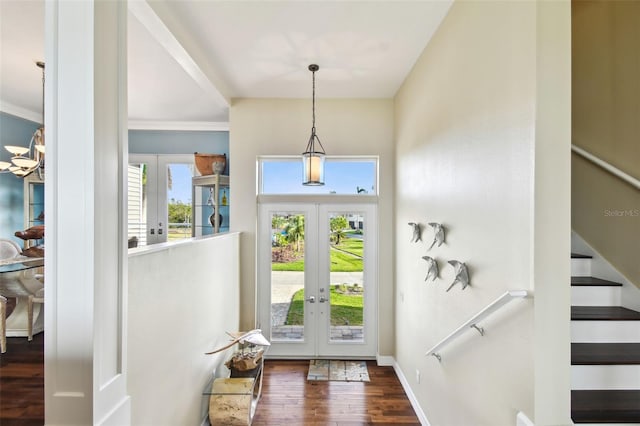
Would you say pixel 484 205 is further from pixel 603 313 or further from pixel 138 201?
pixel 138 201

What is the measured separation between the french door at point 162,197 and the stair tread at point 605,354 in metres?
4.49

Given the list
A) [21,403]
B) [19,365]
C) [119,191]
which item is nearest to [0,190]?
[19,365]

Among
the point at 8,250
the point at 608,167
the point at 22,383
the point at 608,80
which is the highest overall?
the point at 608,80

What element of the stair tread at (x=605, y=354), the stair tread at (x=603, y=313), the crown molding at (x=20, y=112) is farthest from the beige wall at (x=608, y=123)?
the crown molding at (x=20, y=112)

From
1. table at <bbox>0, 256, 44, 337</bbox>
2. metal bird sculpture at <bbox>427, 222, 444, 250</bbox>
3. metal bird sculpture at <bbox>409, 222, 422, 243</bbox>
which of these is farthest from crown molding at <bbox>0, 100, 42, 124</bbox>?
metal bird sculpture at <bbox>427, 222, 444, 250</bbox>

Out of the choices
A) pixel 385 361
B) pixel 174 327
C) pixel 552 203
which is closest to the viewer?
pixel 552 203

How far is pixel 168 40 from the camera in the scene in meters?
2.28

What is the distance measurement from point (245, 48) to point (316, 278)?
2755 mm

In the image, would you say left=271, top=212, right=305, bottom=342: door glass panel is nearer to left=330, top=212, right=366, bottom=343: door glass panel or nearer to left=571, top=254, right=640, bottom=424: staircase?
left=330, top=212, right=366, bottom=343: door glass panel

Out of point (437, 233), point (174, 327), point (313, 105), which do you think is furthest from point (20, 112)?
point (437, 233)

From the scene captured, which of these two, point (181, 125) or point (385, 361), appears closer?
point (385, 361)

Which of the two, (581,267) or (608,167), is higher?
(608,167)

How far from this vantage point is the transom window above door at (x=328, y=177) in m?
4.00

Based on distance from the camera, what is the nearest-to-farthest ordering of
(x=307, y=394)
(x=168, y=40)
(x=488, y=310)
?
(x=488, y=310)
(x=168, y=40)
(x=307, y=394)
